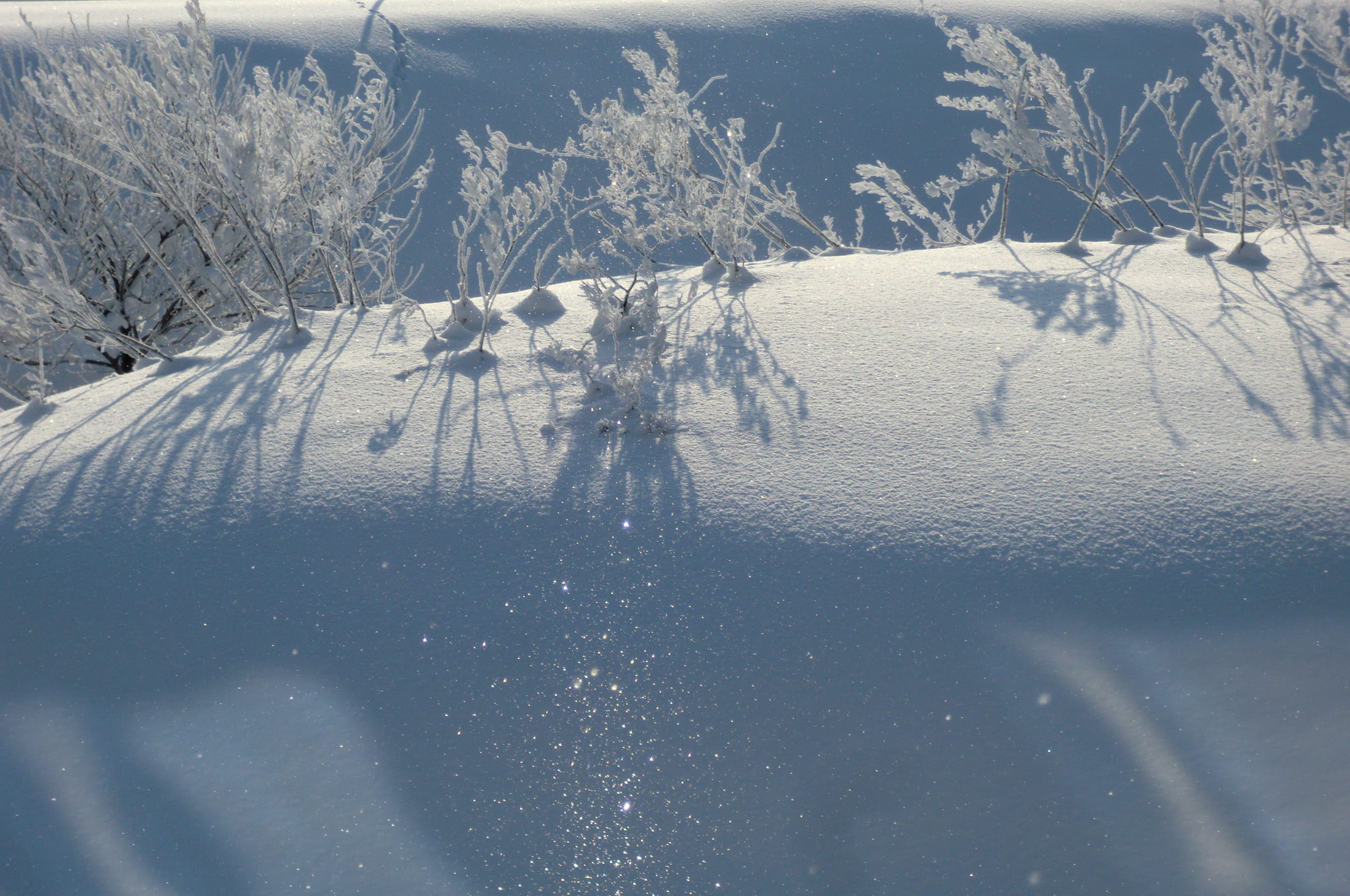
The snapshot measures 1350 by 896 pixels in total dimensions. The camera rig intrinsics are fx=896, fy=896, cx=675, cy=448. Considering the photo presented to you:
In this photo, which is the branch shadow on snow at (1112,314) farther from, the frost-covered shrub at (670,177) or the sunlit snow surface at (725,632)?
the frost-covered shrub at (670,177)

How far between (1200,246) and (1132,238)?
0.30m

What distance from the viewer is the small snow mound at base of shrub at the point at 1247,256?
3176 mm

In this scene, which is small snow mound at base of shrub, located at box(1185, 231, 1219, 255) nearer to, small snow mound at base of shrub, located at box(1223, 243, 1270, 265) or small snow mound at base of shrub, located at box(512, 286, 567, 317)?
small snow mound at base of shrub, located at box(1223, 243, 1270, 265)

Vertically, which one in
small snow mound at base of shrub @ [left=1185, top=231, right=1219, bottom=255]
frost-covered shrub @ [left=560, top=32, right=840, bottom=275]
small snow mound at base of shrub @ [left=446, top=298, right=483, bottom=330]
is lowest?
small snow mound at base of shrub @ [left=446, top=298, right=483, bottom=330]

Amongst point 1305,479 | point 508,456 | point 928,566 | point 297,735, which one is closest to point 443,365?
point 508,456

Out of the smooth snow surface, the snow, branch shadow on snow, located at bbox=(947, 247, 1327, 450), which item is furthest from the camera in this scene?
the smooth snow surface

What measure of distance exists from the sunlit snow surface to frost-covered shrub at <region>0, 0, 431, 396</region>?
39.8 inches

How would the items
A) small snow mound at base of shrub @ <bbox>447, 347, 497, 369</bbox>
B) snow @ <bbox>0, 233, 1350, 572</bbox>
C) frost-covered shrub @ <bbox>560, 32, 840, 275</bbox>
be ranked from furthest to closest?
1. frost-covered shrub @ <bbox>560, 32, 840, 275</bbox>
2. small snow mound at base of shrub @ <bbox>447, 347, 497, 369</bbox>
3. snow @ <bbox>0, 233, 1350, 572</bbox>

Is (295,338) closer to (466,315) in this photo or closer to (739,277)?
(466,315)

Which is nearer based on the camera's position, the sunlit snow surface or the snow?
the sunlit snow surface

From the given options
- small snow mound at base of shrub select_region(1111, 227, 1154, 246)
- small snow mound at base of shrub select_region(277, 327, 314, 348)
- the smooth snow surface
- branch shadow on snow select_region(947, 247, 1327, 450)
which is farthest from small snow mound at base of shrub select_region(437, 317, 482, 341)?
the smooth snow surface

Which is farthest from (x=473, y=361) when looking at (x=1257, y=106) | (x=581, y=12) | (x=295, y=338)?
(x=581, y=12)

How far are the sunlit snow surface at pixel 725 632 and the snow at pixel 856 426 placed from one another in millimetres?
13

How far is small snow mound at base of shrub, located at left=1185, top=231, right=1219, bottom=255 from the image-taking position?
11.0 feet
